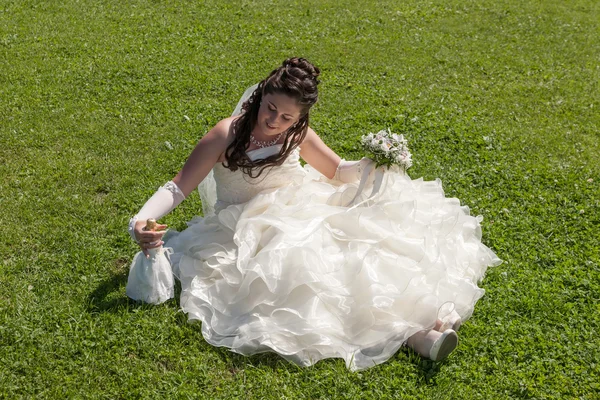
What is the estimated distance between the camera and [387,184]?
5.99 m

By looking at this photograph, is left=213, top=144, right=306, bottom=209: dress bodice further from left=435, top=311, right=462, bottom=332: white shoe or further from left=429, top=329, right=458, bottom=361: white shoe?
Result: left=429, top=329, right=458, bottom=361: white shoe

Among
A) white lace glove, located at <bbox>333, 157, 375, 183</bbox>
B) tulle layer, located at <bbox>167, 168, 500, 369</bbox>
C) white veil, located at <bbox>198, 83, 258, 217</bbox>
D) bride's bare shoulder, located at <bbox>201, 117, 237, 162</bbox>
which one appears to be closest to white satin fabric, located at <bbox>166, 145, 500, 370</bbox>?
tulle layer, located at <bbox>167, 168, 500, 369</bbox>

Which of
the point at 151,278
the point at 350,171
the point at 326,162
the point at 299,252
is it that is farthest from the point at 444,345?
the point at 151,278

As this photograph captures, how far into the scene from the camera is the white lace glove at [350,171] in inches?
239

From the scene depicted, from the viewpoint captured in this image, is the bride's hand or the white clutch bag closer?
the bride's hand

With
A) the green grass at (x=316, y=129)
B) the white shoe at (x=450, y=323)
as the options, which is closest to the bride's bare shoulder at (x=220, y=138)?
the green grass at (x=316, y=129)

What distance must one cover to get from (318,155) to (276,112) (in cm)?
91

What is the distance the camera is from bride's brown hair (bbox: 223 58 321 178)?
208 inches

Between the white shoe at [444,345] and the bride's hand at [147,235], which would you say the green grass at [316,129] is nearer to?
the white shoe at [444,345]

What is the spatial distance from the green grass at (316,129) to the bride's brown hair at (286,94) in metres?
→ 1.37

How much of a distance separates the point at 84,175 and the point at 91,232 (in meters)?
1.11

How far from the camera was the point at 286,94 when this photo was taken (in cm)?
529

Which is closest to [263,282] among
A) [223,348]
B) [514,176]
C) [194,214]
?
[223,348]

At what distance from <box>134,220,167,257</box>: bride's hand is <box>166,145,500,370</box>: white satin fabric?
1.73ft
